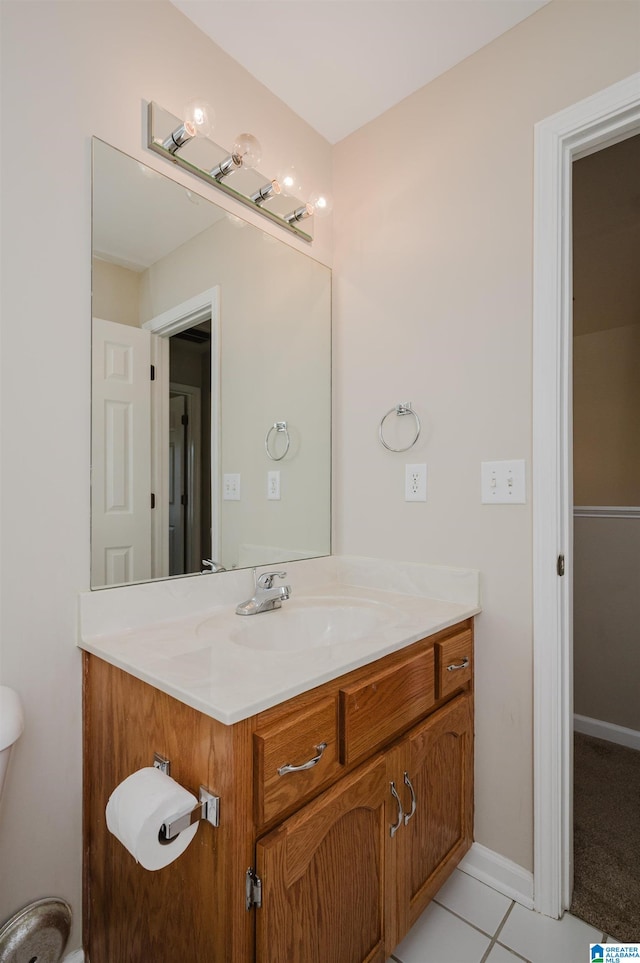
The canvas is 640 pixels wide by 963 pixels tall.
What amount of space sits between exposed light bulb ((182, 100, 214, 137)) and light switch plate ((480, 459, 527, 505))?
120cm

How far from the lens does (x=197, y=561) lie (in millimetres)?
1394

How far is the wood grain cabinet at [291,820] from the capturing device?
80 cm

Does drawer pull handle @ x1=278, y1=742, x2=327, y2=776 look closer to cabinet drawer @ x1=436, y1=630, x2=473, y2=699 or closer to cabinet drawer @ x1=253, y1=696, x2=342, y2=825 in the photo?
cabinet drawer @ x1=253, y1=696, x2=342, y2=825

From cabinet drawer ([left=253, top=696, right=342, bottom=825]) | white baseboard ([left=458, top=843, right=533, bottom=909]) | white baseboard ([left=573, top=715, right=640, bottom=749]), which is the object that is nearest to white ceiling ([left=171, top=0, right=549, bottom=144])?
cabinet drawer ([left=253, top=696, right=342, bottom=825])

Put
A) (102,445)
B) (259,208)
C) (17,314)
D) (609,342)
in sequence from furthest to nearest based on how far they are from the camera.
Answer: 1. (609,342)
2. (259,208)
3. (102,445)
4. (17,314)

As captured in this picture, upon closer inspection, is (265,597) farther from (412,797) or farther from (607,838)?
(607,838)

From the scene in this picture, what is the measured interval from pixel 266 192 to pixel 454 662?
1.51m

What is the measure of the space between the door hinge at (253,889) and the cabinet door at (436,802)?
1.37 feet

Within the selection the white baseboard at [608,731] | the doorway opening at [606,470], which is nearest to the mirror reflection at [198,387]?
the doorway opening at [606,470]

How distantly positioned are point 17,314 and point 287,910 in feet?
4.16

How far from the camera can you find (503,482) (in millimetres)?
1400

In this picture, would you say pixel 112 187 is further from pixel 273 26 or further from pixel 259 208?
pixel 273 26

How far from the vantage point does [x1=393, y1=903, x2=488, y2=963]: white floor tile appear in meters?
1.18

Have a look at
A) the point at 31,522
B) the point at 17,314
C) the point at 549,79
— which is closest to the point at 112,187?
the point at 17,314
